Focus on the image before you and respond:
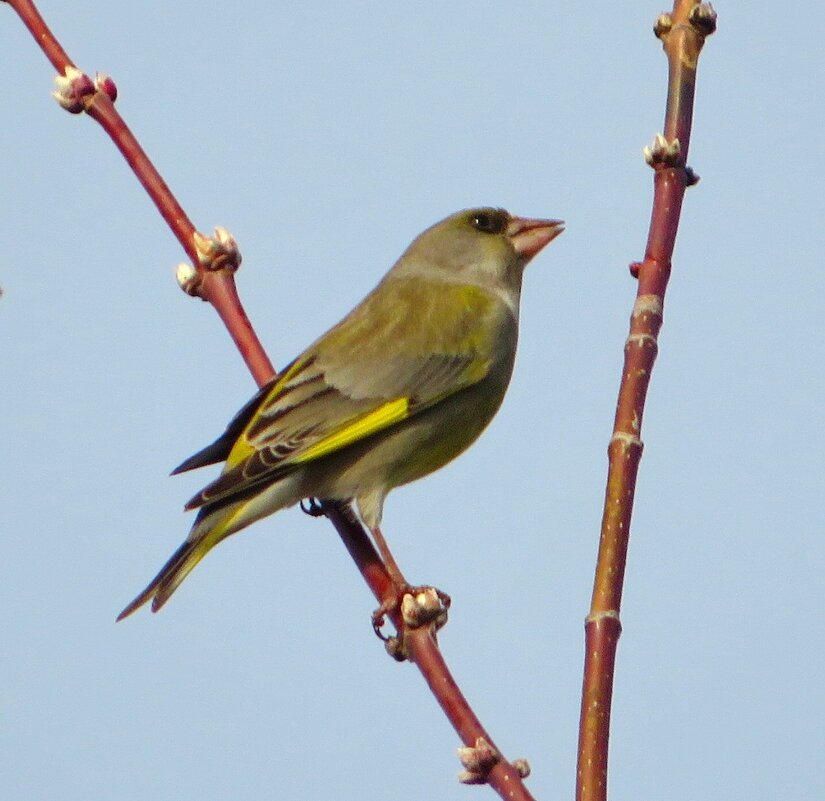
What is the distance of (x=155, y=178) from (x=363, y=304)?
8.53 feet

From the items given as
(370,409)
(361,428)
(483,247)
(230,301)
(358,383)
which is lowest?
(230,301)

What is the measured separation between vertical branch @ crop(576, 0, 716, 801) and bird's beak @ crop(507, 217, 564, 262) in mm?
3385

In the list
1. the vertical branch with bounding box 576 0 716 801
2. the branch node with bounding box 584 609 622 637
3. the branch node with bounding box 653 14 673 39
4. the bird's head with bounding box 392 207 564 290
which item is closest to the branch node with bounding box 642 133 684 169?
the vertical branch with bounding box 576 0 716 801

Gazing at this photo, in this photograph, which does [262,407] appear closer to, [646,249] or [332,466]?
[332,466]

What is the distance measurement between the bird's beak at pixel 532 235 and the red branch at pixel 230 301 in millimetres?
2329

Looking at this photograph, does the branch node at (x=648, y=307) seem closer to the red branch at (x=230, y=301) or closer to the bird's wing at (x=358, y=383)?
the red branch at (x=230, y=301)

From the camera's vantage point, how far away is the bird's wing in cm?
519

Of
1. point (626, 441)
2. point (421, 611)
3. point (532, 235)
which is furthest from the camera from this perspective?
→ point (532, 235)

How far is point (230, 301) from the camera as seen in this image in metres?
4.19

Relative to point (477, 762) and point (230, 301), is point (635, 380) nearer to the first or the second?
point (477, 762)

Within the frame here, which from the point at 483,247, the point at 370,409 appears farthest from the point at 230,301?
the point at 483,247

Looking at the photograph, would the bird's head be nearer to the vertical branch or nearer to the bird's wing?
the bird's wing

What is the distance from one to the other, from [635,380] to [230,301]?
5.64 ft

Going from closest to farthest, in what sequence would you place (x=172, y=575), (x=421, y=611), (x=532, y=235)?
(x=421, y=611)
(x=172, y=575)
(x=532, y=235)
